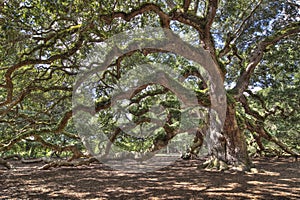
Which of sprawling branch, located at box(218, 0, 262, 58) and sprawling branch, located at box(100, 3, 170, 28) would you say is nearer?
sprawling branch, located at box(100, 3, 170, 28)

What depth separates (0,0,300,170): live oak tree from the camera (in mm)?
5855

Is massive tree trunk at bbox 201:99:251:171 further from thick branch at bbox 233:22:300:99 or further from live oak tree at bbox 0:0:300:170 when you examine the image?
thick branch at bbox 233:22:300:99

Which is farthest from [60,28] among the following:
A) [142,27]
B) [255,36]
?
[255,36]

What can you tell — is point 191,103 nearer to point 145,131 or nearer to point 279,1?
point 279,1

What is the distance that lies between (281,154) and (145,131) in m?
8.95

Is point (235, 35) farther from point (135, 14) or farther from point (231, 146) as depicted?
→ point (135, 14)

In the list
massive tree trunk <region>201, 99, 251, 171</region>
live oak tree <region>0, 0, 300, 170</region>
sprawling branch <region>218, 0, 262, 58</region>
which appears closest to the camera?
live oak tree <region>0, 0, 300, 170</region>

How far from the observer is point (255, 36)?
1016cm

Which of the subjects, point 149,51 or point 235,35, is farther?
point 235,35

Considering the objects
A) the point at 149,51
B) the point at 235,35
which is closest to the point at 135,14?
the point at 149,51

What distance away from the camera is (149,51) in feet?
27.7

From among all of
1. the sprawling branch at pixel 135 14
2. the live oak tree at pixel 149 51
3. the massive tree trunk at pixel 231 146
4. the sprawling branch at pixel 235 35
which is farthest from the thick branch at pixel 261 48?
the sprawling branch at pixel 135 14

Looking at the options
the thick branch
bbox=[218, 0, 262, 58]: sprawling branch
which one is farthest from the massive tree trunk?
bbox=[218, 0, 262, 58]: sprawling branch

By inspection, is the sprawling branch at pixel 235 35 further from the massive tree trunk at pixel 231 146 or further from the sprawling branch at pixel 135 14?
the sprawling branch at pixel 135 14
